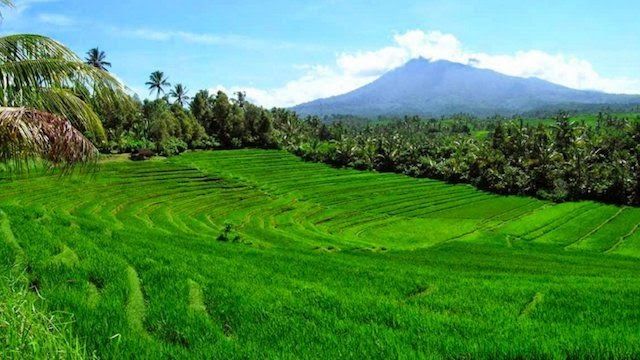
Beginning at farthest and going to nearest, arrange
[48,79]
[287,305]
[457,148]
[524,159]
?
[457,148] → [524,159] → [48,79] → [287,305]

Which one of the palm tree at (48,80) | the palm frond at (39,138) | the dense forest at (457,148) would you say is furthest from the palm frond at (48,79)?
the dense forest at (457,148)

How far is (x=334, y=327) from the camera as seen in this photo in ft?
18.6

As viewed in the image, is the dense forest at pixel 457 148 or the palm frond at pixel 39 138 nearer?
the palm frond at pixel 39 138

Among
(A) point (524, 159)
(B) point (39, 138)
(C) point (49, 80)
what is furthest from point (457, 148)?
(B) point (39, 138)

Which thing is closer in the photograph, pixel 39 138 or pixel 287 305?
pixel 39 138

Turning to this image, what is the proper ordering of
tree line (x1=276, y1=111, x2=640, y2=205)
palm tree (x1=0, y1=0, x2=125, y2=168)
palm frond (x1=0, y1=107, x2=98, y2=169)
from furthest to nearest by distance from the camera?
1. tree line (x1=276, y1=111, x2=640, y2=205)
2. palm tree (x1=0, y1=0, x2=125, y2=168)
3. palm frond (x1=0, y1=107, x2=98, y2=169)

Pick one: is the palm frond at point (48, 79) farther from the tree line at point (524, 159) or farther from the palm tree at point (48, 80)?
the tree line at point (524, 159)

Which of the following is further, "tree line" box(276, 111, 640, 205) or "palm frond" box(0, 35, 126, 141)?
"tree line" box(276, 111, 640, 205)

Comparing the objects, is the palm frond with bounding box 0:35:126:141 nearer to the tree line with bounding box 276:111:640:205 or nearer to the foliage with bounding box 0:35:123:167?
the foliage with bounding box 0:35:123:167

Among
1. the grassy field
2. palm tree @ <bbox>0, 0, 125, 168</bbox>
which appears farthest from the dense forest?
palm tree @ <bbox>0, 0, 125, 168</bbox>

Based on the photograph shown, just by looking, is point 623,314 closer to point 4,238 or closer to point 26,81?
point 26,81

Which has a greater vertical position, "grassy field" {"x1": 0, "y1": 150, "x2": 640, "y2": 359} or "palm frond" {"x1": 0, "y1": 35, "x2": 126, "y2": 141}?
"palm frond" {"x1": 0, "y1": 35, "x2": 126, "y2": 141}

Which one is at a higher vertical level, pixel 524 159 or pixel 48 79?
pixel 48 79

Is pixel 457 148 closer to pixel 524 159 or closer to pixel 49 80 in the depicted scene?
pixel 524 159
